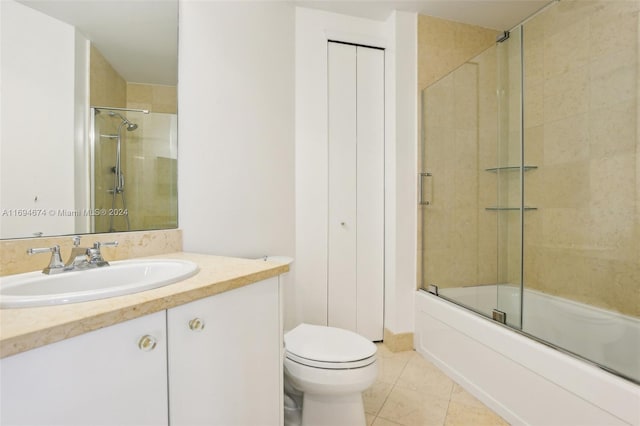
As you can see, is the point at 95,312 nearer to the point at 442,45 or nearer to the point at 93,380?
the point at 93,380

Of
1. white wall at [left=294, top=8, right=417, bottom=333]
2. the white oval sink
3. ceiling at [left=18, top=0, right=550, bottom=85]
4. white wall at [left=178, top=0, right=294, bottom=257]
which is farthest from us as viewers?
white wall at [left=294, top=8, right=417, bottom=333]

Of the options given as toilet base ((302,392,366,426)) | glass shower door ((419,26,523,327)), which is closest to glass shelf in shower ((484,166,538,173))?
glass shower door ((419,26,523,327))

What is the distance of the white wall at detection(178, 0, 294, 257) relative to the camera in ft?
5.19

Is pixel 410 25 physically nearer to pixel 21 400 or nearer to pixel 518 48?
pixel 518 48

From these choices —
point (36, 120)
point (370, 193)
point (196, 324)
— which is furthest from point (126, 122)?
point (370, 193)

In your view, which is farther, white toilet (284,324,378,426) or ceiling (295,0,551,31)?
ceiling (295,0,551,31)

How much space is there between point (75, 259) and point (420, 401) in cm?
166

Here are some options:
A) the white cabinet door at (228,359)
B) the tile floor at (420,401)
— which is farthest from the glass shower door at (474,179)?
the white cabinet door at (228,359)

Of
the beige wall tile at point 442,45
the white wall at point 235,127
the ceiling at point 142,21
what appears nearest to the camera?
the ceiling at point 142,21

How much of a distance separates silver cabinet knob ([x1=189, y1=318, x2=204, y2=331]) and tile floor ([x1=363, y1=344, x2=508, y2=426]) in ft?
3.45

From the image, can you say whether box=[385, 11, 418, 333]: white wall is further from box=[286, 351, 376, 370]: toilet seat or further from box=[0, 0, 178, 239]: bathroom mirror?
box=[0, 0, 178, 239]: bathroom mirror

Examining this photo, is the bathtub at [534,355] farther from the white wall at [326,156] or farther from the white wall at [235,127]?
the white wall at [235,127]

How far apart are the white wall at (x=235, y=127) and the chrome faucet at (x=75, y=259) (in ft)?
1.64

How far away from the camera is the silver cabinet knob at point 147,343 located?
71 cm
